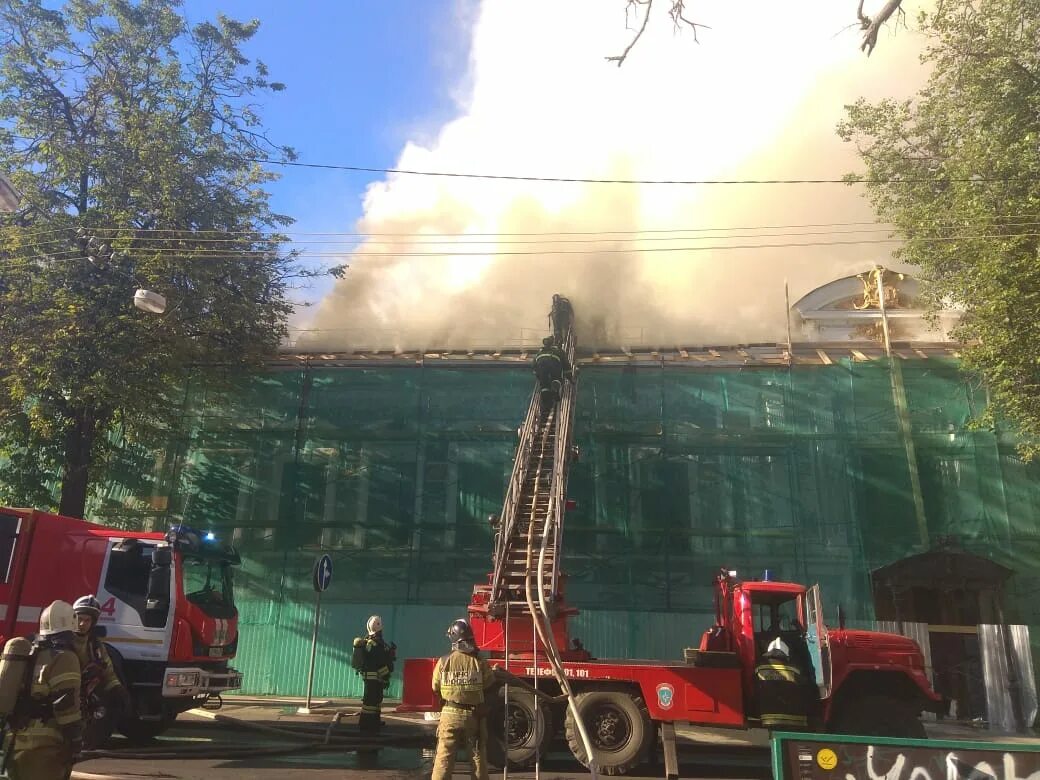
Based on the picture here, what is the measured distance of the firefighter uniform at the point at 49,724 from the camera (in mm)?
3893

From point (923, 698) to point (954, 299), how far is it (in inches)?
304

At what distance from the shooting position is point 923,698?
7.41 m

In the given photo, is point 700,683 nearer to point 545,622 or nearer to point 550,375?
point 545,622

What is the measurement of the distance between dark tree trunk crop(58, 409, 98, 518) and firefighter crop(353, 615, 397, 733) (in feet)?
21.8

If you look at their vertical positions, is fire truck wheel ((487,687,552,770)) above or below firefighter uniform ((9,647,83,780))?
below

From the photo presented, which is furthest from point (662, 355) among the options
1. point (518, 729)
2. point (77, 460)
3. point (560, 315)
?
point (77, 460)

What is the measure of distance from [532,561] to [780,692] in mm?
3106

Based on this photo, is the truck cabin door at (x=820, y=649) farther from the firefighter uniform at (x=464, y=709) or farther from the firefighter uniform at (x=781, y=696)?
the firefighter uniform at (x=464, y=709)

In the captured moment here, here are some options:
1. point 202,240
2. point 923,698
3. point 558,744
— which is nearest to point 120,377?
point 202,240

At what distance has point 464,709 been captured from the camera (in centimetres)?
523

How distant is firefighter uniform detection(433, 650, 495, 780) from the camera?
5164 mm

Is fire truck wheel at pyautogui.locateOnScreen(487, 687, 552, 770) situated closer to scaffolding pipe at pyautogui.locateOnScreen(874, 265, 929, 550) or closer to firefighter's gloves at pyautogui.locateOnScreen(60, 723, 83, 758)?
firefighter's gloves at pyautogui.locateOnScreen(60, 723, 83, 758)

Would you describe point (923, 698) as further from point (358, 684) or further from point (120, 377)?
point (120, 377)

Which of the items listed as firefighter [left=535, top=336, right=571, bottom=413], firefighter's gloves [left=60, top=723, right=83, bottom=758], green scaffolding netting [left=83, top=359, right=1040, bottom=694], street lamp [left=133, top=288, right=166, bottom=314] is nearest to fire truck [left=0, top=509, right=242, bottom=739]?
street lamp [left=133, top=288, right=166, bottom=314]
